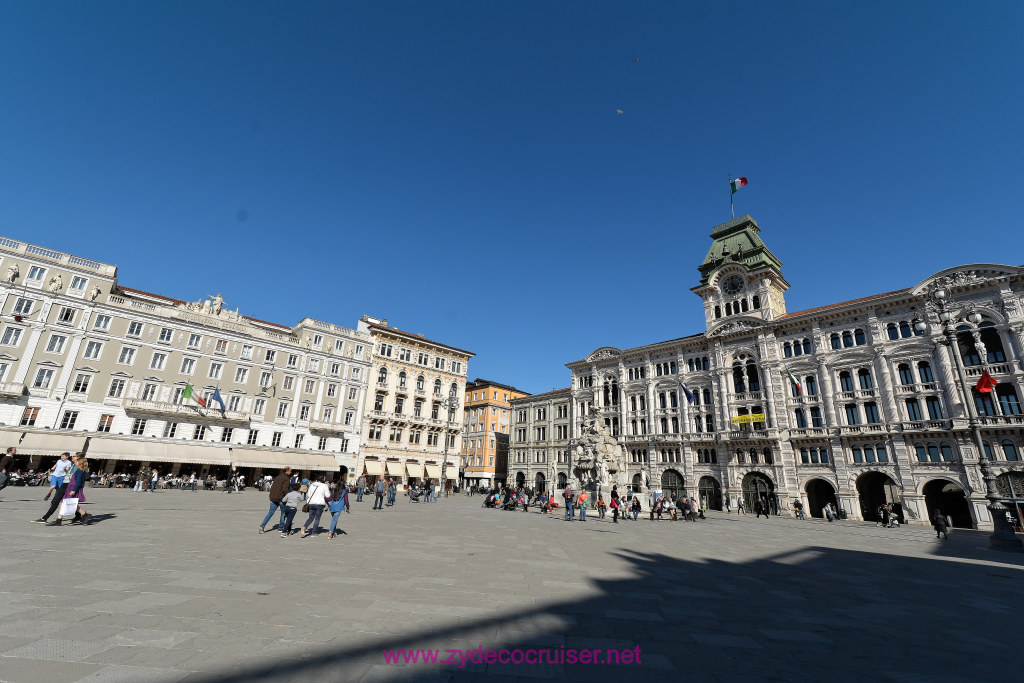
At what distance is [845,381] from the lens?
40562 millimetres

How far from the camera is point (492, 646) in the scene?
5312 mm

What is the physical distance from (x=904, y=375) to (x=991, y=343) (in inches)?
227

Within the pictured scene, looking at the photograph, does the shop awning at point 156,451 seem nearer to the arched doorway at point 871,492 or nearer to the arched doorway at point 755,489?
the arched doorway at point 755,489

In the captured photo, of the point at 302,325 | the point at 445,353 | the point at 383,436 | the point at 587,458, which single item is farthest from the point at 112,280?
the point at 587,458

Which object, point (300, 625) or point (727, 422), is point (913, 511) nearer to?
point (727, 422)

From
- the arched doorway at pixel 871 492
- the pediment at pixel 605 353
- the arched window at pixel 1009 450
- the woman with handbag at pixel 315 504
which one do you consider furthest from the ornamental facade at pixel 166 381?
the arched window at pixel 1009 450

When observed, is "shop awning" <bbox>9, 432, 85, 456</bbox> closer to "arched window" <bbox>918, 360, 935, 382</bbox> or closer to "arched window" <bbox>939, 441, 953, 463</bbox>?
"arched window" <bbox>939, 441, 953, 463</bbox>

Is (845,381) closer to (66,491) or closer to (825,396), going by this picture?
(825,396)

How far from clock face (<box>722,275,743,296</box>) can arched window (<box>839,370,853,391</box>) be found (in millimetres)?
13306

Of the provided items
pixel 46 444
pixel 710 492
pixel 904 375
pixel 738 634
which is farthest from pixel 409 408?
pixel 738 634

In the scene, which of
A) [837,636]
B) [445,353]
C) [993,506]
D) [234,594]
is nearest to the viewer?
[837,636]

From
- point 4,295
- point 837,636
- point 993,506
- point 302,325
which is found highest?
point 302,325

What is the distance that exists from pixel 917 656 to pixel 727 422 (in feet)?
144

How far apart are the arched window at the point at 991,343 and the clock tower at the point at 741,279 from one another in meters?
15.2
